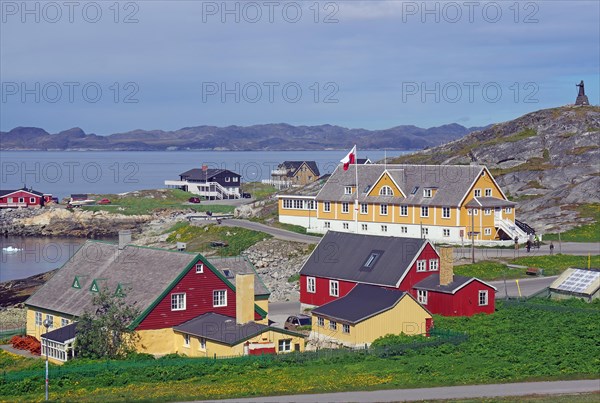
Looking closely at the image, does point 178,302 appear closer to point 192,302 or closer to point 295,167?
point 192,302

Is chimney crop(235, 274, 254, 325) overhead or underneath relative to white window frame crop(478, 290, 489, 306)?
overhead

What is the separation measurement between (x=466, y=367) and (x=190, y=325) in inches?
509

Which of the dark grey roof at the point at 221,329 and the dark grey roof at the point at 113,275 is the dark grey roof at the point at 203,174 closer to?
the dark grey roof at the point at 113,275

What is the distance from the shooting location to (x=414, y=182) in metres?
78.8

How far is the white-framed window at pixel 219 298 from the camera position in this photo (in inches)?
1742

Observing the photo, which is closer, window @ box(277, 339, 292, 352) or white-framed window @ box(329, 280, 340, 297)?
window @ box(277, 339, 292, 352)

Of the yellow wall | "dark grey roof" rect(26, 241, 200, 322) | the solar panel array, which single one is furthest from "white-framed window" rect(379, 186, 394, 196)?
"dark grey roof" rect(26, 241, 200, 322)

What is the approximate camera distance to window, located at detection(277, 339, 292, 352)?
41297mm

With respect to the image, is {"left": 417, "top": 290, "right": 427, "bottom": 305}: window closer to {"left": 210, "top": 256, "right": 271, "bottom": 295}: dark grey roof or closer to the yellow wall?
the yellow wall

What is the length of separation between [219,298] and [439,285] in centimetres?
1233

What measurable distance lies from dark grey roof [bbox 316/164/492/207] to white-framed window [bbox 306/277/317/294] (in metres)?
22.5

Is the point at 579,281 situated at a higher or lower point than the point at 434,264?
lower

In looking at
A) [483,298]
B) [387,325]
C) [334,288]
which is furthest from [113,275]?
[483,298]

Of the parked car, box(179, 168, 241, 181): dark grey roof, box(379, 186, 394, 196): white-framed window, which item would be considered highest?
box(179, 168, 241, 181): dark grey roof
